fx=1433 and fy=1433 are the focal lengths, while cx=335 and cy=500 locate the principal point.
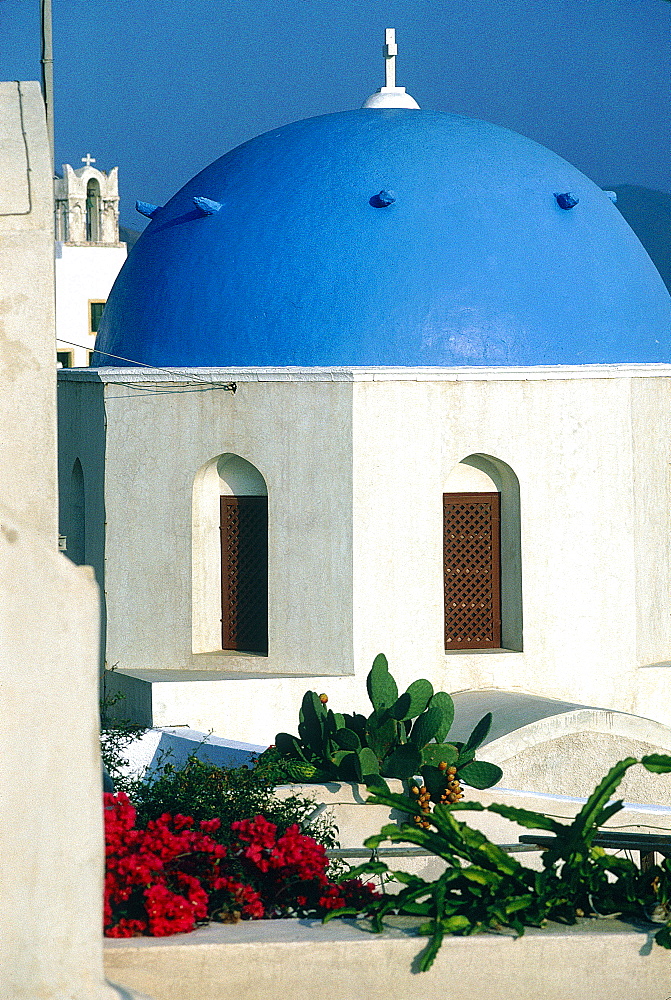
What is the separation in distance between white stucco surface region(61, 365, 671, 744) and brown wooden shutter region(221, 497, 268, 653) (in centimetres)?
38

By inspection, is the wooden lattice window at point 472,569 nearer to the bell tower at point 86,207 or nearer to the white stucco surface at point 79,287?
the white stucco surface at point 79,287

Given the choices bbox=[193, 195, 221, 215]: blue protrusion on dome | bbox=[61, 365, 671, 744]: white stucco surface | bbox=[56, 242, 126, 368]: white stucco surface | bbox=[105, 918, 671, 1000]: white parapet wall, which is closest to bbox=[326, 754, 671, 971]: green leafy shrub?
bbox=[105, 918, 671, 1000]: white parapet wall

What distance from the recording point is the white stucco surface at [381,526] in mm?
13336

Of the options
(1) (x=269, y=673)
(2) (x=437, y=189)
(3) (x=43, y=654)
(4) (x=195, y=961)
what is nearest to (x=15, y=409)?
(3) (x=43, y=654)

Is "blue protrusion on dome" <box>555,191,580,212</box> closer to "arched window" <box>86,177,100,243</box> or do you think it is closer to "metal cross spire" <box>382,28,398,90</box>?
"metal cross spire" <box>382,28,398,90</box>

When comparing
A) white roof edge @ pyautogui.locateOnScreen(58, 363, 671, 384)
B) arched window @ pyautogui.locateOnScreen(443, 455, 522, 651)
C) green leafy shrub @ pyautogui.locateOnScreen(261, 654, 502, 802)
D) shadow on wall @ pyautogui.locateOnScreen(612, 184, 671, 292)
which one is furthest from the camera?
shadow on wall @ pyautogui.locateOnScreen(612, 184, 671, 292)

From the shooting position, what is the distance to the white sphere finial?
52.6 ft

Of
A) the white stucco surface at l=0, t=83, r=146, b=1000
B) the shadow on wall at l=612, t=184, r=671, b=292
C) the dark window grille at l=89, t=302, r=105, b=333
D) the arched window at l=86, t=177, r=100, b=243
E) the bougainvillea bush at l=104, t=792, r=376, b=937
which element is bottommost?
the bougainvillea bush at l=104, t=792, r=376, b=937

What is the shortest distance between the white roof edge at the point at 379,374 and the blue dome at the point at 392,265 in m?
0.17

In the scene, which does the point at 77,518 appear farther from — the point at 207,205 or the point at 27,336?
the point at 27,336

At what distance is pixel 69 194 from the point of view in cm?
4559

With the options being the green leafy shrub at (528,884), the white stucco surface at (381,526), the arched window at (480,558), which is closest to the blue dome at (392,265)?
the white stucco surface at (381,526)

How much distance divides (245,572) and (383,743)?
4.29m

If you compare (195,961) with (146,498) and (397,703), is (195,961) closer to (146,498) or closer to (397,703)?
(397,703)
